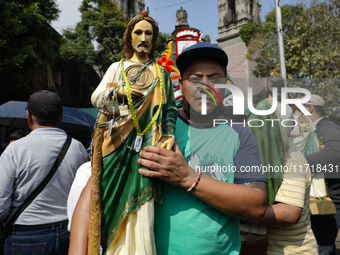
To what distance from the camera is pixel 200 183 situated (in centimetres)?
138

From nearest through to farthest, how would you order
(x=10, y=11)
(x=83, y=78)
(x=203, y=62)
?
(x=203, y=62)
(x=10, y=11)
(x=83, y=78)

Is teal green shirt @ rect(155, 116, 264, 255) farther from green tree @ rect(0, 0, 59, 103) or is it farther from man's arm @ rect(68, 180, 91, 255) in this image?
green tree @ rect(0, 0, 59, 103)

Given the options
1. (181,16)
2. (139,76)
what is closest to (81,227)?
(139,76)

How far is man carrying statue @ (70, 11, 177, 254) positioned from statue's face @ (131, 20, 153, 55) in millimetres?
138

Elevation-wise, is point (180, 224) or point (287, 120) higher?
point (287, 120)

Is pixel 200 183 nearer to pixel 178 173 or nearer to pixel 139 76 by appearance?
pixel 178 173

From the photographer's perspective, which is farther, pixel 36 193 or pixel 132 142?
pixel 36 193

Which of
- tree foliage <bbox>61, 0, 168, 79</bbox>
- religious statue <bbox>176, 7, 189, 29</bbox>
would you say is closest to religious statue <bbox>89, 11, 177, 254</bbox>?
tree foliage <bbox>61, 0, 168, 79</bbox>

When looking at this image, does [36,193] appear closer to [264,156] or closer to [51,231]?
[51,231]

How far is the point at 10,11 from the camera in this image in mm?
10156

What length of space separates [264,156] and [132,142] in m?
0.94

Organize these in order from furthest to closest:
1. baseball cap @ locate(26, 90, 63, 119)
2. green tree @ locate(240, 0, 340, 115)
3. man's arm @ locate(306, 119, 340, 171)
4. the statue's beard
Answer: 1. green tree @ locate(240, 0, 340, 115)
2. man's arm @ locate(306, 119, 340, 171)
3. baseball cap @ locate(26, 90, 63, 119)
4. the statue's beard

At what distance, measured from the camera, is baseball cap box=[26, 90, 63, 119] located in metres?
2.59

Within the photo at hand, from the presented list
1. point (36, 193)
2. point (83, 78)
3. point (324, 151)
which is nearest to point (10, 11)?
point (36, 193)
